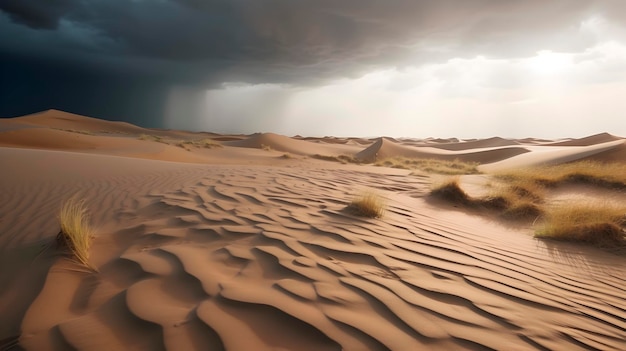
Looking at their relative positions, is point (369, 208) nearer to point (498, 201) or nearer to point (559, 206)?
point (498, 201)

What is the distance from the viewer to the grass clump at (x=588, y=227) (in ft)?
12.5

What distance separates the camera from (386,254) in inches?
108

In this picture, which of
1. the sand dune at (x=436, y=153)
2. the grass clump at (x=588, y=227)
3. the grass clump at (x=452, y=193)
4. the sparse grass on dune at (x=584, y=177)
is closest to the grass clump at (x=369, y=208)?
the grass clump at (x=588, y=227)

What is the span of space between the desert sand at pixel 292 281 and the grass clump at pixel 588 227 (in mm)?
246

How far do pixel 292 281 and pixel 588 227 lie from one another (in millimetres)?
3818

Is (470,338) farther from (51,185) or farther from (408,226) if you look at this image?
(51,185)

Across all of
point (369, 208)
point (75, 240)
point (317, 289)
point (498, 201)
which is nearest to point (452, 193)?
point (498, 201)

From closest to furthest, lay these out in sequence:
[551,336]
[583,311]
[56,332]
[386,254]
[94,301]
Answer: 1. [56,332]
2. [551,336]
3. [94,301]
4. [583,311]
5. [386,254]

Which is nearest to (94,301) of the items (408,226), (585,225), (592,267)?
(408,226)

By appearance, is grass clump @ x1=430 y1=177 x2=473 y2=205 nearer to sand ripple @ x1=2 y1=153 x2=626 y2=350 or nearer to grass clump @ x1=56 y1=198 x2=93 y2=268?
sand ripple @ x1=2 y1=153 x2=626 y2=350

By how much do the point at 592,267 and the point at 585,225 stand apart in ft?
3.63

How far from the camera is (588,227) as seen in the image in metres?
3.91

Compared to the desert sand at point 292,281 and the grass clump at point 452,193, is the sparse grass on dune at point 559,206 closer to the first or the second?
the grass clump at point 452,193

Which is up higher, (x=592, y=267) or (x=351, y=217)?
(x=351, y=217)
